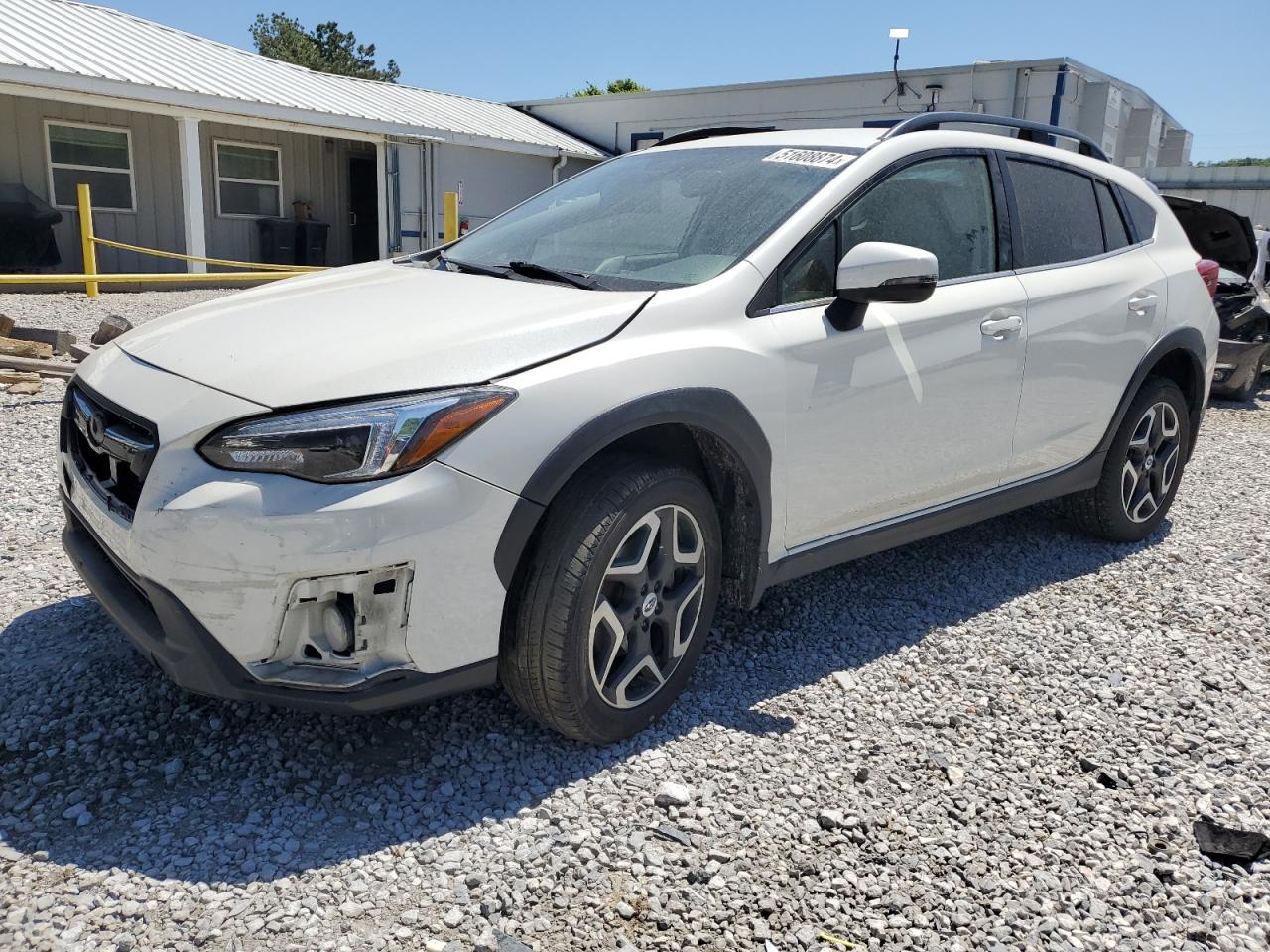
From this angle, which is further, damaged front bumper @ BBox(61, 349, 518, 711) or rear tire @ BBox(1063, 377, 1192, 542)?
rear tire @ BBox(1063, 377, 1192, 542)

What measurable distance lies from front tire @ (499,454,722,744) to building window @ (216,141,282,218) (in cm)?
1667

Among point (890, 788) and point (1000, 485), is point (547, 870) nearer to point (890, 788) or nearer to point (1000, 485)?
point (890, 788)

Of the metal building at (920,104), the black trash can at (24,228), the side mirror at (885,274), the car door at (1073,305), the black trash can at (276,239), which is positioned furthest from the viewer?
the black trash can at (276,239)

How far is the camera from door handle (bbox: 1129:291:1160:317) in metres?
4.38

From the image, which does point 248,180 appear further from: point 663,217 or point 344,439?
point 344,439

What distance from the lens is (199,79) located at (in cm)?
1515

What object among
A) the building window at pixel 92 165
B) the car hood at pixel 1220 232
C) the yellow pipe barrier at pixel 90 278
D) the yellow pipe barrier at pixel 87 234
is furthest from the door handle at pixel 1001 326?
the building window at pixel 92 165

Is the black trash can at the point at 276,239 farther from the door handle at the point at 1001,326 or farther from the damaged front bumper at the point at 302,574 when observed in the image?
the damaged front bumper at the point at 302,574

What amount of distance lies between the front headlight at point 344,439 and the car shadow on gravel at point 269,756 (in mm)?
898

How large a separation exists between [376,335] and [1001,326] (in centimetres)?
228

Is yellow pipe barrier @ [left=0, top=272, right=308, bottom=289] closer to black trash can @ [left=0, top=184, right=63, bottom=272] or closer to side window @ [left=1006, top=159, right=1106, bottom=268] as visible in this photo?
black trash can @ [left=0, top=184, right=63, bottom=272]

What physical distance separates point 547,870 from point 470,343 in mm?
1297

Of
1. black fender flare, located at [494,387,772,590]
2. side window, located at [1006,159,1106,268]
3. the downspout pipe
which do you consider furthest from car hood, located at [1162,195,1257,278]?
the downspout pipe

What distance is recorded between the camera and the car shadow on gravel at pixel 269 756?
2451 mm
